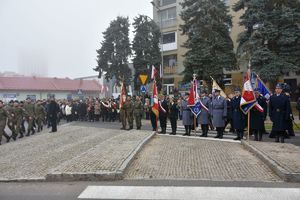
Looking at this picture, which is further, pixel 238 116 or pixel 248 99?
pixel 238 116

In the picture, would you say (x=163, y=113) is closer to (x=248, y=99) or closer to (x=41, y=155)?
(x=248, y=99)

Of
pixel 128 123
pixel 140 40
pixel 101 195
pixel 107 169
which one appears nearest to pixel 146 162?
pixel 107 169

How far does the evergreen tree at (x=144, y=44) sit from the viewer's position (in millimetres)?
38594

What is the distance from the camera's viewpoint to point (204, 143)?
1302 cm

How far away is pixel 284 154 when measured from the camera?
32.4 feet

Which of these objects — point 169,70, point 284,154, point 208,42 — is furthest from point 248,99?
point 169,70

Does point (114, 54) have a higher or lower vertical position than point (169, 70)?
higher

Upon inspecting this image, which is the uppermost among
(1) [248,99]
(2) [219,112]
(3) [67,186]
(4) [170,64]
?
(4) [170,64]

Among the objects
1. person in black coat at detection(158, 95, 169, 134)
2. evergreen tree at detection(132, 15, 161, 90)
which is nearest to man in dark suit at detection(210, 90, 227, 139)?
person in black coat at detection(158, 95, 169, 134)

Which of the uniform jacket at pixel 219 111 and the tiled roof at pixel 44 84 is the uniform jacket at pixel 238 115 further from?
the tiled roof at pixel 44 84

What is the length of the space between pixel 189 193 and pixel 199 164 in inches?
102

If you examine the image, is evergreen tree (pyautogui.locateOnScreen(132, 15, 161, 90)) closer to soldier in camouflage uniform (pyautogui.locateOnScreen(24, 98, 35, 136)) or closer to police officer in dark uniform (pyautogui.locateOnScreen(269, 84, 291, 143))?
soldier in camouflage uniform (pyautogui.locateOnScreen(24, 98, 35, 136))

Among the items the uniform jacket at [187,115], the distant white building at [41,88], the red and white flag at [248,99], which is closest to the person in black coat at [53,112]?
the uniform jacket at [187,115]

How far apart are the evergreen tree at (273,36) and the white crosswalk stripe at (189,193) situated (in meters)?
19.9
